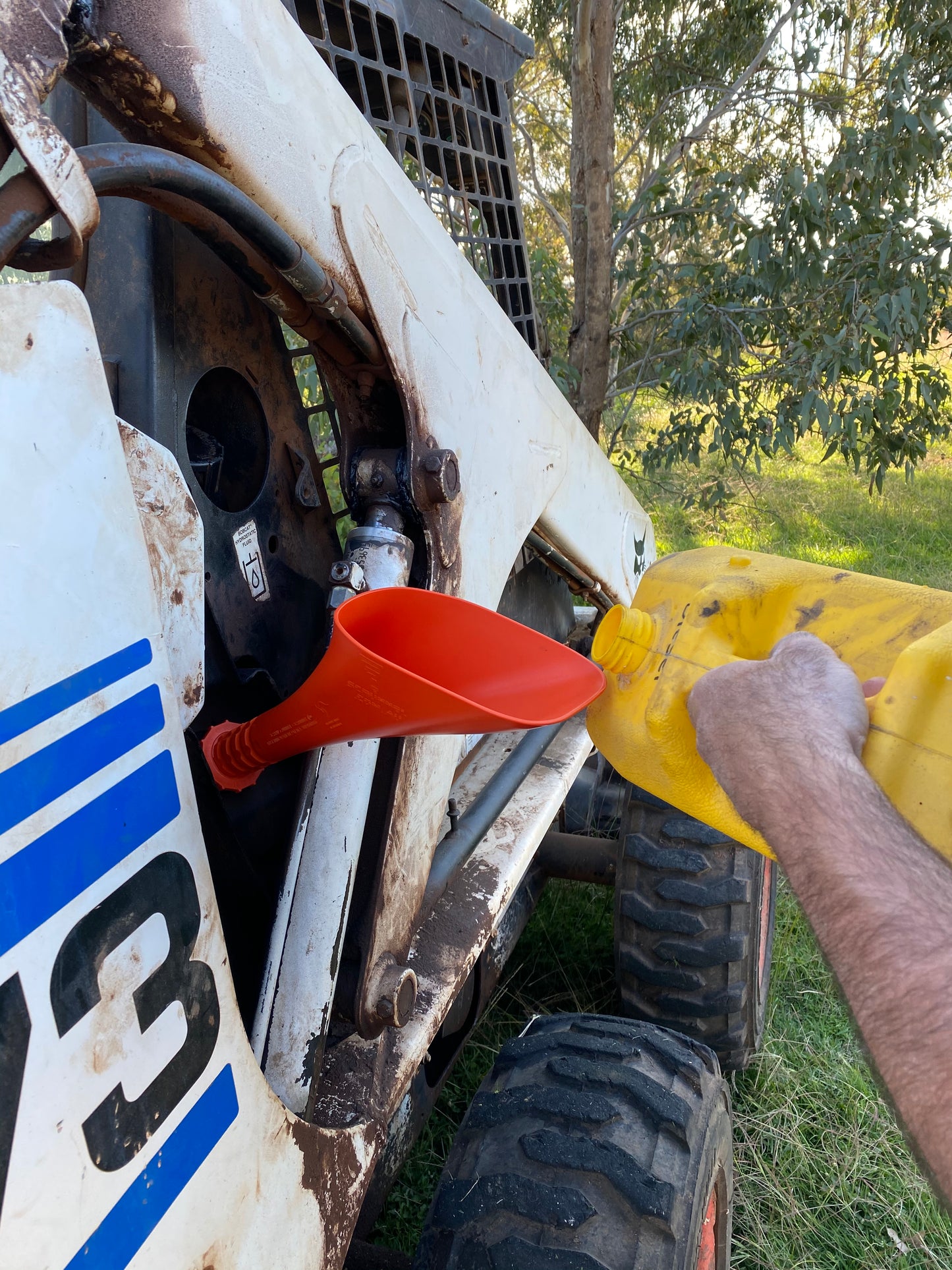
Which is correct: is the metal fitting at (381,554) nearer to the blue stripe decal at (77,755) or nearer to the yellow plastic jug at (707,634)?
the yellow plastic jug at (707,634)

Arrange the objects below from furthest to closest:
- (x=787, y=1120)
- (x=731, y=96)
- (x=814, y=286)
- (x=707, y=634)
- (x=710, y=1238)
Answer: (x=731, y=96)
(x=814, y=286)
(x=787, y=1120)
(x=710, y=1238)
(x=707, y=634)

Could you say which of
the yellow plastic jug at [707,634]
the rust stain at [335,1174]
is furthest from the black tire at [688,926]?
the rust stain at [335,1174]

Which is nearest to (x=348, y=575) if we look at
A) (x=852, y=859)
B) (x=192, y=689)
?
(x=192, y=689)

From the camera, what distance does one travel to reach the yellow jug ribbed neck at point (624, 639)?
135 cm

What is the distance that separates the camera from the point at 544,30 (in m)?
5.85

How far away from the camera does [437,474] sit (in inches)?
49.1

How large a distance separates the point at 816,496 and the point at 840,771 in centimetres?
723

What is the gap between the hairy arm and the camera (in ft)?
2.32

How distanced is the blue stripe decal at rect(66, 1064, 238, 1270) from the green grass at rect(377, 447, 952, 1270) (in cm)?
89

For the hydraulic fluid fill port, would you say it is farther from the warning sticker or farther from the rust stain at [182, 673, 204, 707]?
the rust stain at [182, 673, 204, 707]

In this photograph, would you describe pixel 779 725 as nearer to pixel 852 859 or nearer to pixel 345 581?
pixel 852 859

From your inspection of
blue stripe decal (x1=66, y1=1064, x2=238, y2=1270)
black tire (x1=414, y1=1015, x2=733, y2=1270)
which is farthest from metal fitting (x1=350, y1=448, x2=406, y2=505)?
black tire (x1=414, y1=1015, x2=733, y2=1270)

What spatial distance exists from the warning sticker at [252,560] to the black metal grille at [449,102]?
2.16 feet

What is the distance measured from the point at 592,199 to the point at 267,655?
11.6ft
